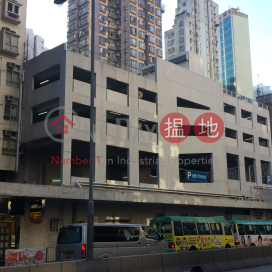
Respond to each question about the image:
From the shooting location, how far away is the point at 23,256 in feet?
55.4

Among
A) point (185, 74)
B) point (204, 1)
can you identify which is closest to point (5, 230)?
point (185, 74)

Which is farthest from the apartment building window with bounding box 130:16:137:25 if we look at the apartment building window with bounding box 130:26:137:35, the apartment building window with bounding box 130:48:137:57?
the apartment building window with bounding box 130:48:137:57

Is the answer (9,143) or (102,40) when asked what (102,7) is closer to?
(102,40)

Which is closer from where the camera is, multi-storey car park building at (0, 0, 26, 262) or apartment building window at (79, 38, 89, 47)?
multi-storey car park building at (0, 0, 26, 262)

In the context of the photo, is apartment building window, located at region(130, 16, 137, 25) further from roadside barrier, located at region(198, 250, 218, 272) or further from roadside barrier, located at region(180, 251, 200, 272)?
roadside barrier, located at region(180, 251, 200, 272)

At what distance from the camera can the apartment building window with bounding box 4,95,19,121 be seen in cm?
3077

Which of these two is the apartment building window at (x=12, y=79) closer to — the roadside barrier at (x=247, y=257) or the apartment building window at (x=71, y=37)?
the roadside barrier at (x=247, y=257)

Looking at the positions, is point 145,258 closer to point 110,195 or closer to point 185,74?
point 110,195

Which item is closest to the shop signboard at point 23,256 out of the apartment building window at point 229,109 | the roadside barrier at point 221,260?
the roadside barrier at point 221,260

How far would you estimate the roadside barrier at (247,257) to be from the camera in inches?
721

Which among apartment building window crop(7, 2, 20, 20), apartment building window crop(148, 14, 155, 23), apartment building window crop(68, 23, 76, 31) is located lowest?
apartment building window crop(7, 2, 20, 20)

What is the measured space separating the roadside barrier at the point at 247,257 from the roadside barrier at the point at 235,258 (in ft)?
0.89

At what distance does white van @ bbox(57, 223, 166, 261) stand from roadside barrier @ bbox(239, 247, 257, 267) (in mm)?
3920
